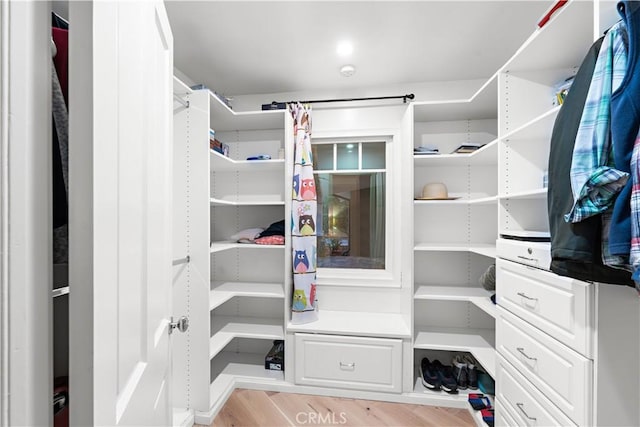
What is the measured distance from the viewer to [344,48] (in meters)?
2.00

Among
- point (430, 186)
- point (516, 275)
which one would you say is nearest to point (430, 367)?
point (516, 275)

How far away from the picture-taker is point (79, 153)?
0.46 metres

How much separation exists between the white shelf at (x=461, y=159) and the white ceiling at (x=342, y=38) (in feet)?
2.23

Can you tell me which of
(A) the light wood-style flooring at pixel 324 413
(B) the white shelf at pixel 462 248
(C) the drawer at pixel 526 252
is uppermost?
(C) the drawer at pixel 526 252

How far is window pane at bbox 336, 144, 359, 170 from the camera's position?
2.66 metres

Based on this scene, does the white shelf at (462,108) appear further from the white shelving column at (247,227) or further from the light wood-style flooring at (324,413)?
the light wood-style flooring at (324,413)

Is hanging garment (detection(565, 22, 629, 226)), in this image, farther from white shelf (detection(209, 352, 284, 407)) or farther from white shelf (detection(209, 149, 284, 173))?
white shelf (detection(209, 352, 284, 407))

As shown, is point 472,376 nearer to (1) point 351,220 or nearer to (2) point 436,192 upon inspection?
(2) point 436,192

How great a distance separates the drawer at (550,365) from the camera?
103cm

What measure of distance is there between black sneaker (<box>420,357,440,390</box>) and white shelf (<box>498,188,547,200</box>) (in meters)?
1.45

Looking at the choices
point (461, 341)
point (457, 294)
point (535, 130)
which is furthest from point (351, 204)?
point (535, 130)

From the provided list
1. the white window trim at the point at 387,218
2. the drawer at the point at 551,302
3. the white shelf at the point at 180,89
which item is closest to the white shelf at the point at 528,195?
the drawer at the point at 551,302

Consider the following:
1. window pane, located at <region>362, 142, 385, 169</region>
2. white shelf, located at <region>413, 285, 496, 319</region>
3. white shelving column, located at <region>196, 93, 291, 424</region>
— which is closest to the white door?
white shelving column, located at <region>196, 93, 291, 424</region>

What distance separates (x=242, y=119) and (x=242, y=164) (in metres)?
0.37
